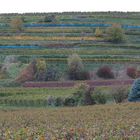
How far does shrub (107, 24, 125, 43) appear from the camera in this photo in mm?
95125

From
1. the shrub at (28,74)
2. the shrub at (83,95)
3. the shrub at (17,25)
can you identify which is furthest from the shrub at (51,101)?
the shrub at (17,25)

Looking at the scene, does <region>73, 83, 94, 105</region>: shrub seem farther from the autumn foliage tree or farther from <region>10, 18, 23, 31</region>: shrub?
<region>10, 18, 23, 31</region>: shrub

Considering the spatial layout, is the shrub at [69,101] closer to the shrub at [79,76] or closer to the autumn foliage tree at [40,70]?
the autumn foliage tree at [40,70]

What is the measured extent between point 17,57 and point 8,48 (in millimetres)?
7453

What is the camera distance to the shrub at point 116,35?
3745 inches

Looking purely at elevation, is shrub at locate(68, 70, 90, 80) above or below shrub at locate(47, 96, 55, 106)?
above

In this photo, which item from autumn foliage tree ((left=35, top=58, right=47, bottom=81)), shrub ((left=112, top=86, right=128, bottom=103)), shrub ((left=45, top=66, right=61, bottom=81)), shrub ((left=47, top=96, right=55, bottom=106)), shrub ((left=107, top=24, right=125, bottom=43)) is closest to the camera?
shrub ((left=47, top=96, right=55, bottom=106))

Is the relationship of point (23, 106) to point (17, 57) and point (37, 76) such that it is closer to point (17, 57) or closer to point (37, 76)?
point (37, 76)

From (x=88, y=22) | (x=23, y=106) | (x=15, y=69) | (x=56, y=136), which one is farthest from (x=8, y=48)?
(x=56, y=136)

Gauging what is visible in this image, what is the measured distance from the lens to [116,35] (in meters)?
95.4

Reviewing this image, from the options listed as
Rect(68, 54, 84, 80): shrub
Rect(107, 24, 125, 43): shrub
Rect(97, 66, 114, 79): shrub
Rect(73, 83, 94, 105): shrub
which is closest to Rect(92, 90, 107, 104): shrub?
Rect(73, 83, 94, 105): shrub

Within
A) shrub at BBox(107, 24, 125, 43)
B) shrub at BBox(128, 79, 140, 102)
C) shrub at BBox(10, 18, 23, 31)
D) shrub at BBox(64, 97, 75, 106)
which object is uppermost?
shrub at BBox(10, 18, 23, 31)

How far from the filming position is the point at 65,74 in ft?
247

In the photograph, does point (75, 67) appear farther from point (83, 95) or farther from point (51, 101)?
point (51, 101)
